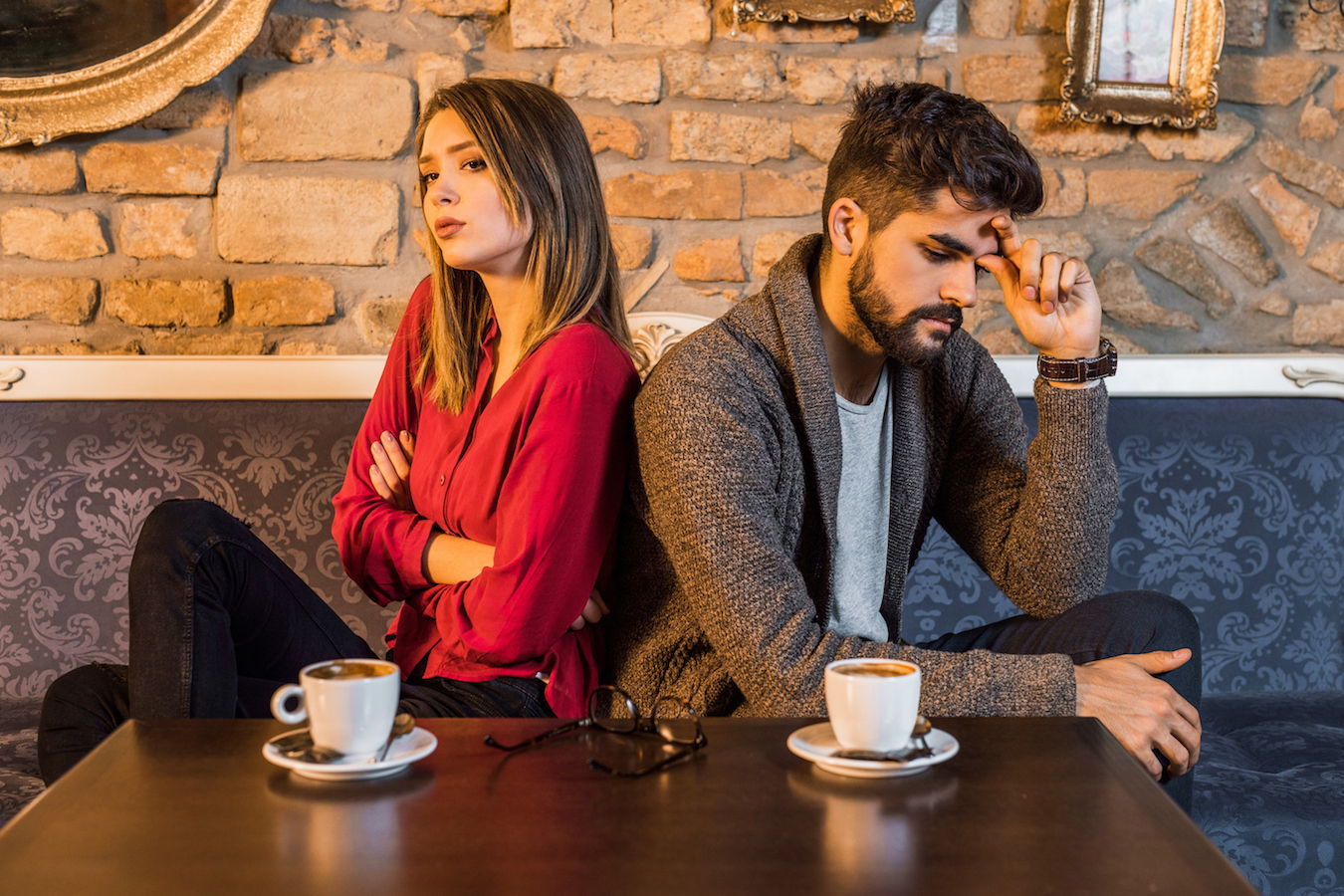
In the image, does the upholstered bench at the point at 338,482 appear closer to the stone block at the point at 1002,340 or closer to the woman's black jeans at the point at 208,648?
the stone block at the point at 1002,340

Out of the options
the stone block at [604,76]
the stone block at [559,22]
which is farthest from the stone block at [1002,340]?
the stone block at [559,22]

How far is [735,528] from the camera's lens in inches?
56.4

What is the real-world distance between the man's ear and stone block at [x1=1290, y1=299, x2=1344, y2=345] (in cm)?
117

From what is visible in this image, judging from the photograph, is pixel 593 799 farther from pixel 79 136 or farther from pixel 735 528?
pixel 79 136

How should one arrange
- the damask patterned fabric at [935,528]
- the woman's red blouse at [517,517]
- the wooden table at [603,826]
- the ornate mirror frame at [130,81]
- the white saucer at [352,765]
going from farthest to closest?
the ornate mirror frame at [130,81] → the damask patterned fabric at [935,528] → the woman's red blouse at [517,517] → the white saucer at [352,765] → the wooden table at [603,826]

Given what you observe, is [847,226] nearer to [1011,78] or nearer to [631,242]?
[631,242]

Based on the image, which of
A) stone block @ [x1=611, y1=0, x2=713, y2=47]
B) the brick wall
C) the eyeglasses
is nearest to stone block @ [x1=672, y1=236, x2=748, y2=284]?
the brick wall

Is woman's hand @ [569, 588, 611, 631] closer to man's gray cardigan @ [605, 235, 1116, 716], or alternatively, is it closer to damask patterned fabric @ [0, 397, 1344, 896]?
man's gray cardigan @ [605, 235, 1116, 716]

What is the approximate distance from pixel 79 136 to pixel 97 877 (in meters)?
1.78

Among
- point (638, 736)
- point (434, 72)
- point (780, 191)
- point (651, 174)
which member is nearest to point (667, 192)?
point (651, 174)

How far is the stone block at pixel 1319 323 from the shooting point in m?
2.39

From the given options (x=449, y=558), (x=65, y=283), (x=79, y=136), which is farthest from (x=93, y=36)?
(x=449, y=558)

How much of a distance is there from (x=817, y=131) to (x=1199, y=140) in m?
0.70

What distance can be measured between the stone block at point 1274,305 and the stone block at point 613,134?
1176 millimetres
